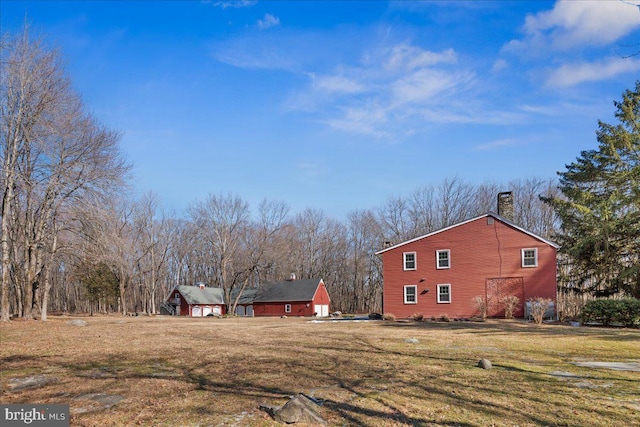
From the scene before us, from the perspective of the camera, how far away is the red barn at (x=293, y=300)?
5094 cm

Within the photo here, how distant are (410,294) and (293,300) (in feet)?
74.1

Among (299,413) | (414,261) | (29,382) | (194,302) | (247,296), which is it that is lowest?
(194,302)

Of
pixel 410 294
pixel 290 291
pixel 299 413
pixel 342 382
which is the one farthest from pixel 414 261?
pixel 299 413

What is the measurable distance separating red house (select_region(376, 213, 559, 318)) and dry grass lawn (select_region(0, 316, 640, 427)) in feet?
50.6

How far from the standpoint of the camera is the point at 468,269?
29812 mm

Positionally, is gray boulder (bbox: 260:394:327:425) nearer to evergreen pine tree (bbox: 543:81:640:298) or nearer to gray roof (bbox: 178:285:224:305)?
evergreen pine tree (bbox: 543:81:640:298)

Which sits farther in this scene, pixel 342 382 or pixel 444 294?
pixel 444 294

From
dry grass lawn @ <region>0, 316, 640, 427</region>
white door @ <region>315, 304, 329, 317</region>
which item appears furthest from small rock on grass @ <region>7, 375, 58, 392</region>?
white door @ <region>315, 304, 329, 317</region>

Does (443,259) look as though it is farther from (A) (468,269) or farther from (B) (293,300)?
(B) (293,300)

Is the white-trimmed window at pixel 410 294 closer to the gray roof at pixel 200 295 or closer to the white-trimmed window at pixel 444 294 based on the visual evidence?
the white-trimmed window at pixel 444 294

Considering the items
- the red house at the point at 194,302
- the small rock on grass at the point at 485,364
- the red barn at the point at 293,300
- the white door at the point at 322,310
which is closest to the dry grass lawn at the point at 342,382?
the small rock on grass at the point at 485,364

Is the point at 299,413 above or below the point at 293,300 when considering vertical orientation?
above

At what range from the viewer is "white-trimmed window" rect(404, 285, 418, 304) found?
31422 millimetres

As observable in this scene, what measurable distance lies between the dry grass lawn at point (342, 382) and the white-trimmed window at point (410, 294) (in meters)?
18.2
